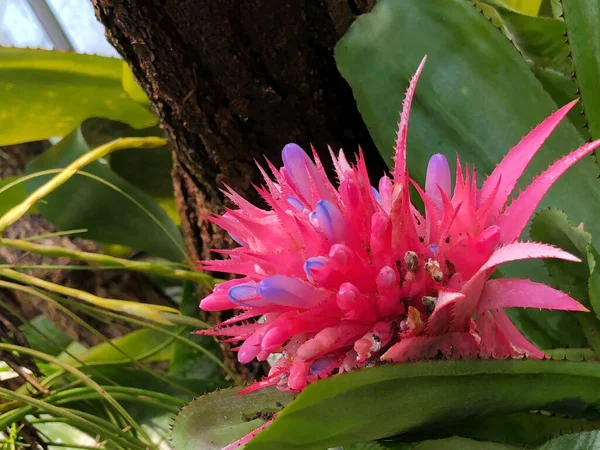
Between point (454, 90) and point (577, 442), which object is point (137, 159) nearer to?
point (454, 90)

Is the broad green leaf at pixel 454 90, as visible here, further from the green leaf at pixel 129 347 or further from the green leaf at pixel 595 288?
the green leaf at pixel 129 347

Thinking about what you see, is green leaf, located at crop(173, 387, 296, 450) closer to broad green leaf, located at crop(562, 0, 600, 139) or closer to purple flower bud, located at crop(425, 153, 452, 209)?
purple flower bud, located at crop(425, 153, 452, 209)

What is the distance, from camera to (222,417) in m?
0.42

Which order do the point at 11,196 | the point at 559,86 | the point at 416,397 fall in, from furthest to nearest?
the point at 11,196 < the point at 559,86 < the point at 416,397

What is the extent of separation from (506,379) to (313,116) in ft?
1.45

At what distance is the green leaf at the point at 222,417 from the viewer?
1.28 ft

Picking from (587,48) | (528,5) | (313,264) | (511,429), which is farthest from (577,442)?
(528,5)

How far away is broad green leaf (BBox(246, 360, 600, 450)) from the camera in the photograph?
0.28 meters

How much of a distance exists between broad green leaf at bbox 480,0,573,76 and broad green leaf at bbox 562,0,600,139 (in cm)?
14

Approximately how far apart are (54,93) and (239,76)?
422 mm

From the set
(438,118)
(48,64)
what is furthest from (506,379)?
(48,64)

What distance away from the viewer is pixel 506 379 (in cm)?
31

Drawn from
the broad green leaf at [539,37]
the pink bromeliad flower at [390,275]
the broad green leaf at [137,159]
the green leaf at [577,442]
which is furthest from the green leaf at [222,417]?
the broad green leaf at [137,159]

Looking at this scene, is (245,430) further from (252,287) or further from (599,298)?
(599,298)
